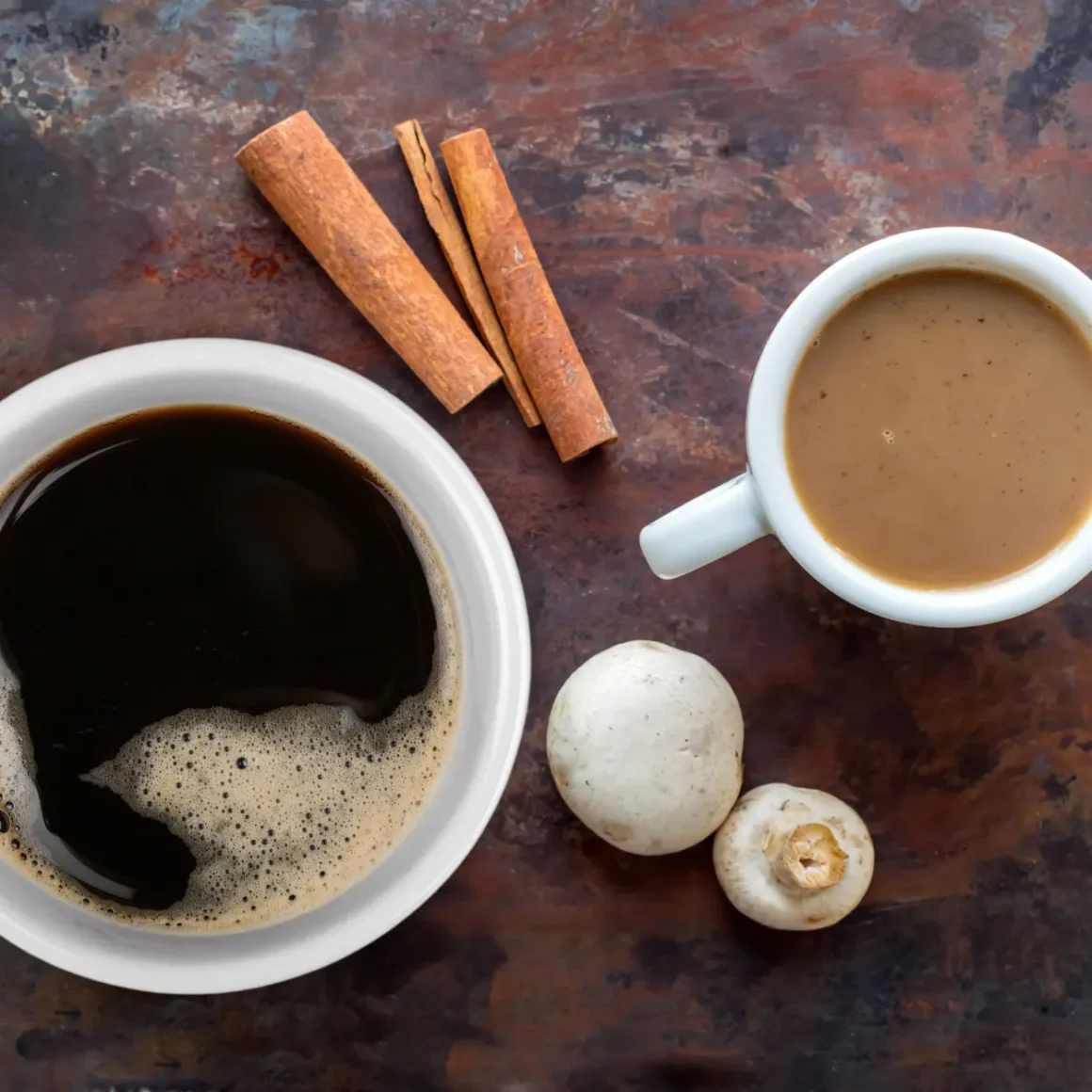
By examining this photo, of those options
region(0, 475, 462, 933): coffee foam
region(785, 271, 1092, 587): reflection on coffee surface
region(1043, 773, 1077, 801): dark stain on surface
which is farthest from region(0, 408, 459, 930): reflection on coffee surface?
region(1043, 773, 1077, 801): dark stain on surface

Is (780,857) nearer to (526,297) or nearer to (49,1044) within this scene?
(526,297)

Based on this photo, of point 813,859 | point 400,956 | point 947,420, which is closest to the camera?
point 947,420

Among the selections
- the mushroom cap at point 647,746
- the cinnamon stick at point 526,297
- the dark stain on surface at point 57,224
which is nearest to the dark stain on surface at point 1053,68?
the cinnamon stick at point 526,297

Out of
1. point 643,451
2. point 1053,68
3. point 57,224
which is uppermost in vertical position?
point 57,224

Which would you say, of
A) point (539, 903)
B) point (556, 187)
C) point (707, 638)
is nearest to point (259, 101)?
point (556, 187)

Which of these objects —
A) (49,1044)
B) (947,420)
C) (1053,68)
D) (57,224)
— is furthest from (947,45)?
(49,1044)

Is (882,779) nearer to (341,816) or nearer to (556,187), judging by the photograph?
(341,816)

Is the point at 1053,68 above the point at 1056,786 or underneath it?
above
